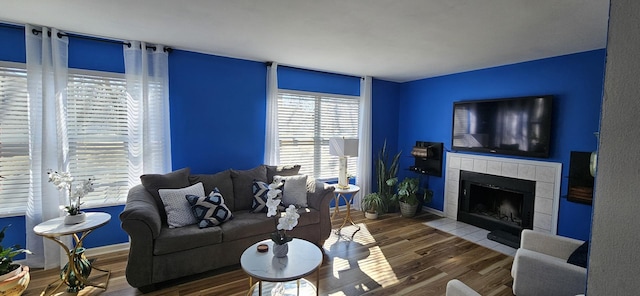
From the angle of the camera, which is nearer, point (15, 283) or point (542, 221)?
point (15, 283)

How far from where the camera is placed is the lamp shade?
157 inches

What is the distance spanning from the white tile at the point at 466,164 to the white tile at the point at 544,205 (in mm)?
944

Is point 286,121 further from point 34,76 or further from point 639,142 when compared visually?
point 639,142

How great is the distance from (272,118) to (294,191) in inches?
45.5

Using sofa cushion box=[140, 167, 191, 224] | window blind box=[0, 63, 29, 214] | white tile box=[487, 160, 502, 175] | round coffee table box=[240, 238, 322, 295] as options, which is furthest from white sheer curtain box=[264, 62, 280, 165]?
white tile box=[487, 160, 502, 175]

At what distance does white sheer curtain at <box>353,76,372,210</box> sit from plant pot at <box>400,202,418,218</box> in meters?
0.66

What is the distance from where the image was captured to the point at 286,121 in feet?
14.4

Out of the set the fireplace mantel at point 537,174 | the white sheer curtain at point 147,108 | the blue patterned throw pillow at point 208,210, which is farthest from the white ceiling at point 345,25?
the blue patterned throw pillow at point 208,210

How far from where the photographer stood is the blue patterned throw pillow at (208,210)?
289cm

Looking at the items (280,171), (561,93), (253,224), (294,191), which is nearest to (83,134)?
(253,224)

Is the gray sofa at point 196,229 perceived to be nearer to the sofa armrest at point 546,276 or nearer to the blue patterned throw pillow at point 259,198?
the blue patterned throw pillow at point 259,198

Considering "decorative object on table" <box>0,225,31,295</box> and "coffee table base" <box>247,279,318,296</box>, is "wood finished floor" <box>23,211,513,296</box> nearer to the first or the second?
"coffee table base" <box>247,279,318,296</box>

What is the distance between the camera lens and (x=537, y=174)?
3.64 m

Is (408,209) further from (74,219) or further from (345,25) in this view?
(74,219)
